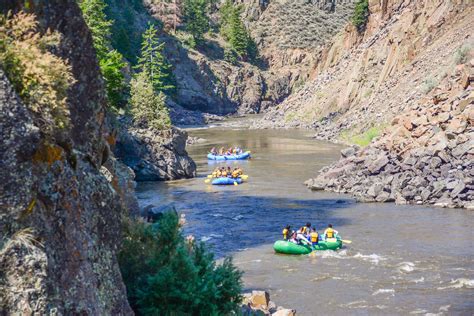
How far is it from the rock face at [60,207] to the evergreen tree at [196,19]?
12683 cm

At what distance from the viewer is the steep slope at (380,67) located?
2648 inches

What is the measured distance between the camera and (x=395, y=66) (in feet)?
255

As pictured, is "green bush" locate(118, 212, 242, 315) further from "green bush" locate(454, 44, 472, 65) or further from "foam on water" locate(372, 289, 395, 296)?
"green bush" locate(454, 44, 472, 65)

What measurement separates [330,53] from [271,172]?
6015cm

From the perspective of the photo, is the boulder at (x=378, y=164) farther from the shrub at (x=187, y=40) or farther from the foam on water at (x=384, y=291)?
the shrub at (x=187, y=40)

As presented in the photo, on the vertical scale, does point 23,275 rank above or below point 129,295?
above

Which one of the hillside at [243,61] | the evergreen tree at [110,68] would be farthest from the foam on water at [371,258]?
the hillside at [243,61]

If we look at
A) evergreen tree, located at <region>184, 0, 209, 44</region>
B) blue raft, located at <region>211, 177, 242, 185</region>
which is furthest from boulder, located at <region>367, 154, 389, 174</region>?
evergreen tree, located at <region>184, 0, 209, 44</region>

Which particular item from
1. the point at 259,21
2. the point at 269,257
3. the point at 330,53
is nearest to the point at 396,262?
the point at 269,257

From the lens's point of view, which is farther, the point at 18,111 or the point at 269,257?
the point at 269,257

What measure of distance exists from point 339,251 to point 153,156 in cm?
2655

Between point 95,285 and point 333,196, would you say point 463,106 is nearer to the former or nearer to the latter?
point 333,196

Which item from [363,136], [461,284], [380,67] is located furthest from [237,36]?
[461,284]

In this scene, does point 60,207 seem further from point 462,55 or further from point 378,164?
point 462,55
